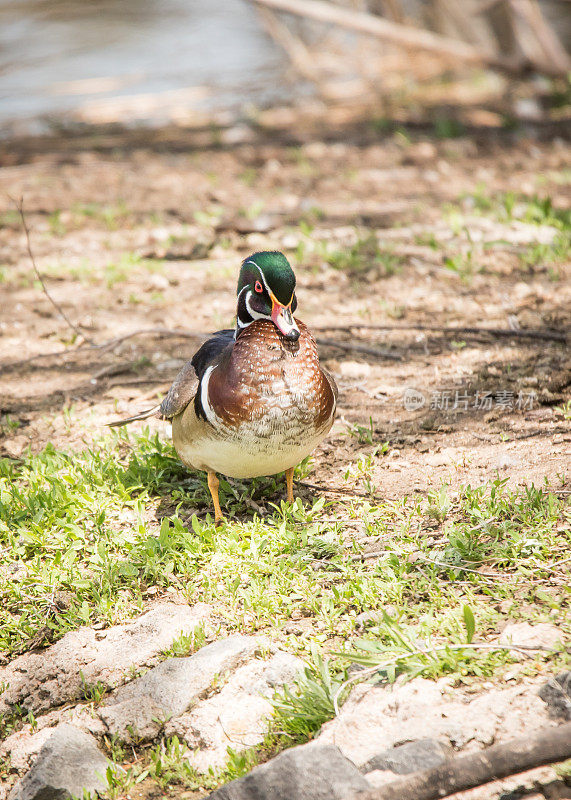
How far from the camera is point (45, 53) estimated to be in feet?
48.2

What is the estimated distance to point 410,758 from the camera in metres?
2.28

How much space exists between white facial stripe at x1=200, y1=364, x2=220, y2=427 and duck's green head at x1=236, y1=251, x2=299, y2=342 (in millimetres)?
303

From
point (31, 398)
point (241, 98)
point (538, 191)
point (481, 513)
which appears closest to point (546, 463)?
point (481, 513)

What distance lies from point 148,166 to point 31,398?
4.32 m

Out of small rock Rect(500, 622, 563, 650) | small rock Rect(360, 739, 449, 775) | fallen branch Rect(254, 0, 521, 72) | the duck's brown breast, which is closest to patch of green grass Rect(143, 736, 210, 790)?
small rock Rect(360, 739, 449, 775)

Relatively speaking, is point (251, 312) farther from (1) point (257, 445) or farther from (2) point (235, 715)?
(2) point (235, 715)

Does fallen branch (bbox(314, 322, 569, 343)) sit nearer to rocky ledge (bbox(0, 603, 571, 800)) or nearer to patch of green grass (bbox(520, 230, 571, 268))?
patch of green grass (bbox(520, 230, 571, 268))

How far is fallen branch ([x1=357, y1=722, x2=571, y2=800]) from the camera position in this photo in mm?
2000

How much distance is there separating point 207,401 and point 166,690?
1146 millimetres

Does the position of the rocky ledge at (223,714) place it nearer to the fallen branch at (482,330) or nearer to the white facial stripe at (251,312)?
the white facial stripe at (251,312)

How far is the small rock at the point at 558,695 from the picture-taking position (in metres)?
2.36

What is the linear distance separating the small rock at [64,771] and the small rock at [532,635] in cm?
134

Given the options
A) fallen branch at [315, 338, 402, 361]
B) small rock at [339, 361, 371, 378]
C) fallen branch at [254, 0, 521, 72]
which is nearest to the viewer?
small rock at [339, 361, 371, 378]

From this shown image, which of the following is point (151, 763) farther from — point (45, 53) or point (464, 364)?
point (45, 53)
